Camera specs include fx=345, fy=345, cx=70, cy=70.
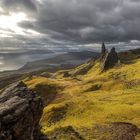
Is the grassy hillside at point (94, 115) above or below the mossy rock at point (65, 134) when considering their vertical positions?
below

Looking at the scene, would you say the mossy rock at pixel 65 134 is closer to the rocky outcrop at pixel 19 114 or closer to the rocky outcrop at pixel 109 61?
the rocky outcrop at pixel 19 114

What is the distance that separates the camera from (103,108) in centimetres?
8675

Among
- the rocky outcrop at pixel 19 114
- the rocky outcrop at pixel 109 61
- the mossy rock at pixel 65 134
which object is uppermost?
the rocky outcrop at pixel 19 114

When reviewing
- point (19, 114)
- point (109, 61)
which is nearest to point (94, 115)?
point (19, 114)

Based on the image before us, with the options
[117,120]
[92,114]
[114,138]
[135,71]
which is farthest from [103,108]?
[135,71]

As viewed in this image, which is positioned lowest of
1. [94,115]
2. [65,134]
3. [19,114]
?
[94,115]

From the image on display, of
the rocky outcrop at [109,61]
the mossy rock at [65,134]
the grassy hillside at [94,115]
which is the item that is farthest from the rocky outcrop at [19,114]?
the rocky outcrop at [109,61]

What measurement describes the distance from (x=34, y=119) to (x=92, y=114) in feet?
109

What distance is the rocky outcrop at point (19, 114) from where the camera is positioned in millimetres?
44625

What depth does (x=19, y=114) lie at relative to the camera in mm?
46250

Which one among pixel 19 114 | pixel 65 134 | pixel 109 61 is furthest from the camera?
pixel 109 61

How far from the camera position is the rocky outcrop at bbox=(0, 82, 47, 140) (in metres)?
44.6

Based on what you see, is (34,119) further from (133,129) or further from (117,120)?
(117,120)

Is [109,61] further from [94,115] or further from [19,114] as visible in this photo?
[19,114]
